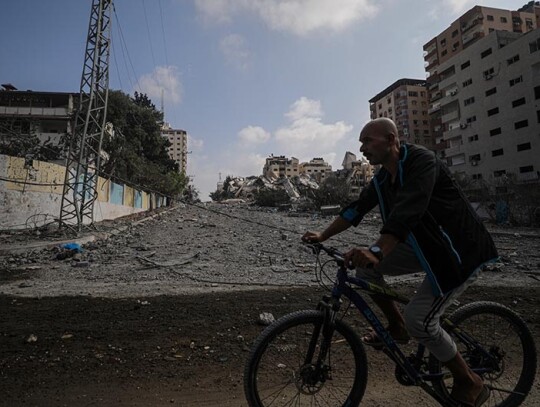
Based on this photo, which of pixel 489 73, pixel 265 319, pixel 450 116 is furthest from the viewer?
pixel 450 116

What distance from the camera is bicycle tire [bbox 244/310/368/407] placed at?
6.35 ft

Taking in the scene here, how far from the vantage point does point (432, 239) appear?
1.97 m

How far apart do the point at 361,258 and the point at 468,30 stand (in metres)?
64.2

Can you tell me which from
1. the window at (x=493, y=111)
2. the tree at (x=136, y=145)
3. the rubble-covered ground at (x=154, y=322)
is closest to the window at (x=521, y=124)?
the window at (x=493, y=111)

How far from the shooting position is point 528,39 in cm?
3350

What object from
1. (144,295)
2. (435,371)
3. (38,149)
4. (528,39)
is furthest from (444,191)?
(528,39)

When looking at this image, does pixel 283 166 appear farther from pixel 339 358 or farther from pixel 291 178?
pixel 339 358

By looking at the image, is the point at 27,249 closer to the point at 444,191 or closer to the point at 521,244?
the point at 444,191

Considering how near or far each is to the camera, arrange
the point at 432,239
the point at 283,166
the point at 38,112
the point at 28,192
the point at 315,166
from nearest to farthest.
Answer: the point at 432,239, the point at 28,192, the point at 38,112, the point at 283,166, the point at 315,166

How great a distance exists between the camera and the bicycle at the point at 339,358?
197 centimetres

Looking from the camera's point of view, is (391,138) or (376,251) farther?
(391,138)

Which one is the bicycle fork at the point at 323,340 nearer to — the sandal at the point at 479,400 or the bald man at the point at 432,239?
the bald man at the point at 432,239

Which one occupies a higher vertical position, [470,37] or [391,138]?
[470,37]

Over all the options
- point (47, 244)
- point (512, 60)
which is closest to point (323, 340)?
point (47, 244)
